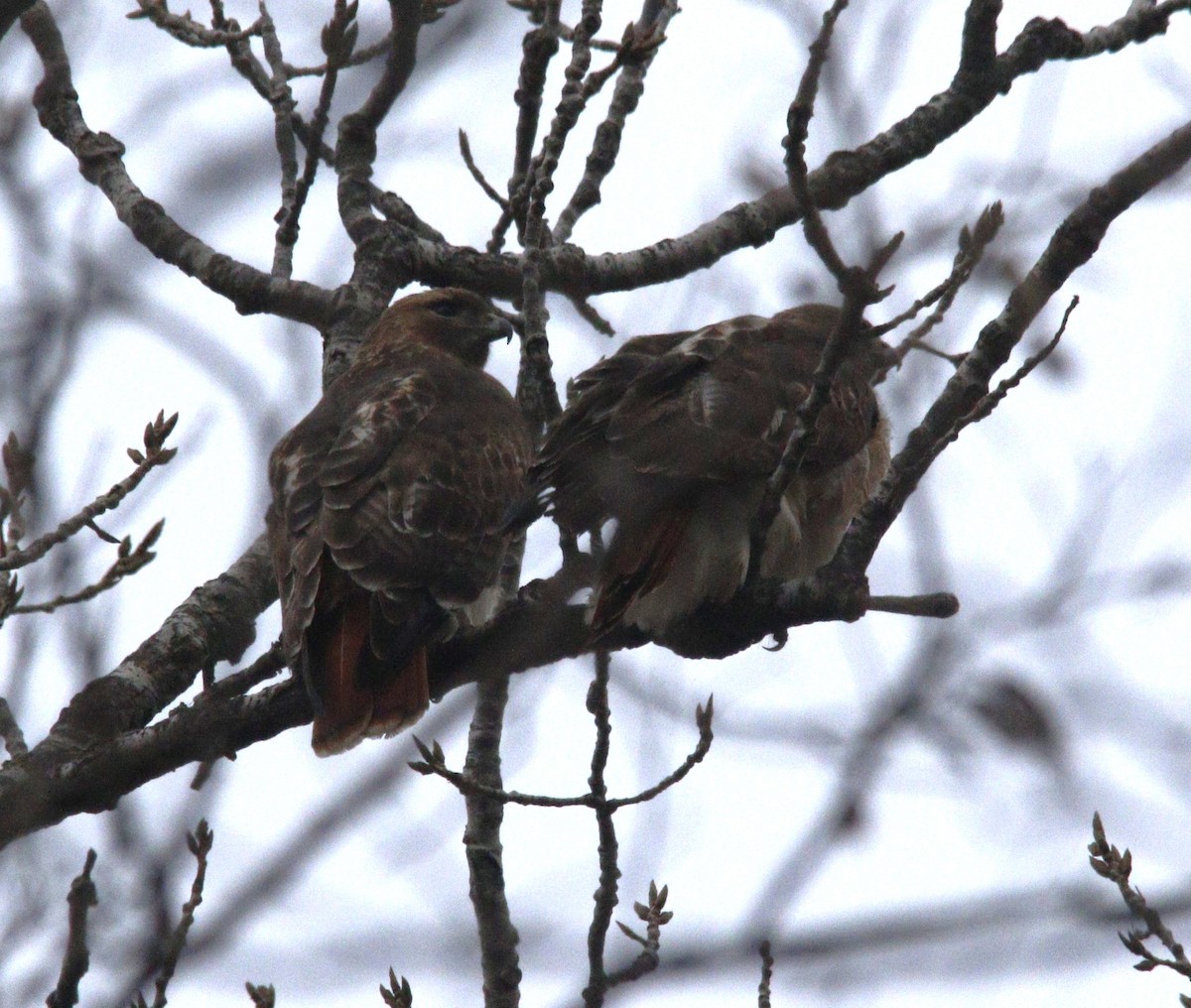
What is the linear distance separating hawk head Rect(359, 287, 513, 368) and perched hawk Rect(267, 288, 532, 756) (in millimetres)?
769

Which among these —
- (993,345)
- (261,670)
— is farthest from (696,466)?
(261,670)

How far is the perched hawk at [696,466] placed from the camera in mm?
4438

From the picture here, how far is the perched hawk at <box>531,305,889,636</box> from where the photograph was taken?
4.44m

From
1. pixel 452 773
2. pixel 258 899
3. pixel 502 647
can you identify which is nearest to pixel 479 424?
pixel 502 647

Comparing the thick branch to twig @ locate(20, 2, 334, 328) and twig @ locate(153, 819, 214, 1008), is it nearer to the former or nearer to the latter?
twig @ locate(20, 2, 334, 328)

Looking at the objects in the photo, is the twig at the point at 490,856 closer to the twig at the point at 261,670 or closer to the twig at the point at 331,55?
the twig at the point at 261,670

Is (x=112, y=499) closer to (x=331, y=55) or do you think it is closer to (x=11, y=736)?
(x=11, y=736)

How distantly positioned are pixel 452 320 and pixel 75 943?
468 centimetres

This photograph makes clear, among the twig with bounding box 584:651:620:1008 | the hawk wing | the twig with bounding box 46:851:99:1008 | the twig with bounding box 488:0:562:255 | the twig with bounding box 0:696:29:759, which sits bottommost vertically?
the twig with bounding box 46:851:99:1008

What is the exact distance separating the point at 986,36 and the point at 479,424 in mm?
2113

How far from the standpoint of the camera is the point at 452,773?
4023mm

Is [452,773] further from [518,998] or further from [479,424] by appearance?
[479,424]

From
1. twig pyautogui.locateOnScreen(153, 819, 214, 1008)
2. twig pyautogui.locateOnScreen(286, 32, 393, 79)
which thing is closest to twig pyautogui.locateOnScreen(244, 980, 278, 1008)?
twig pyautogui.locateOnScreen(153, 819, 214, 1008)

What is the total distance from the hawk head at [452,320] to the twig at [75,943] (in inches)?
173
